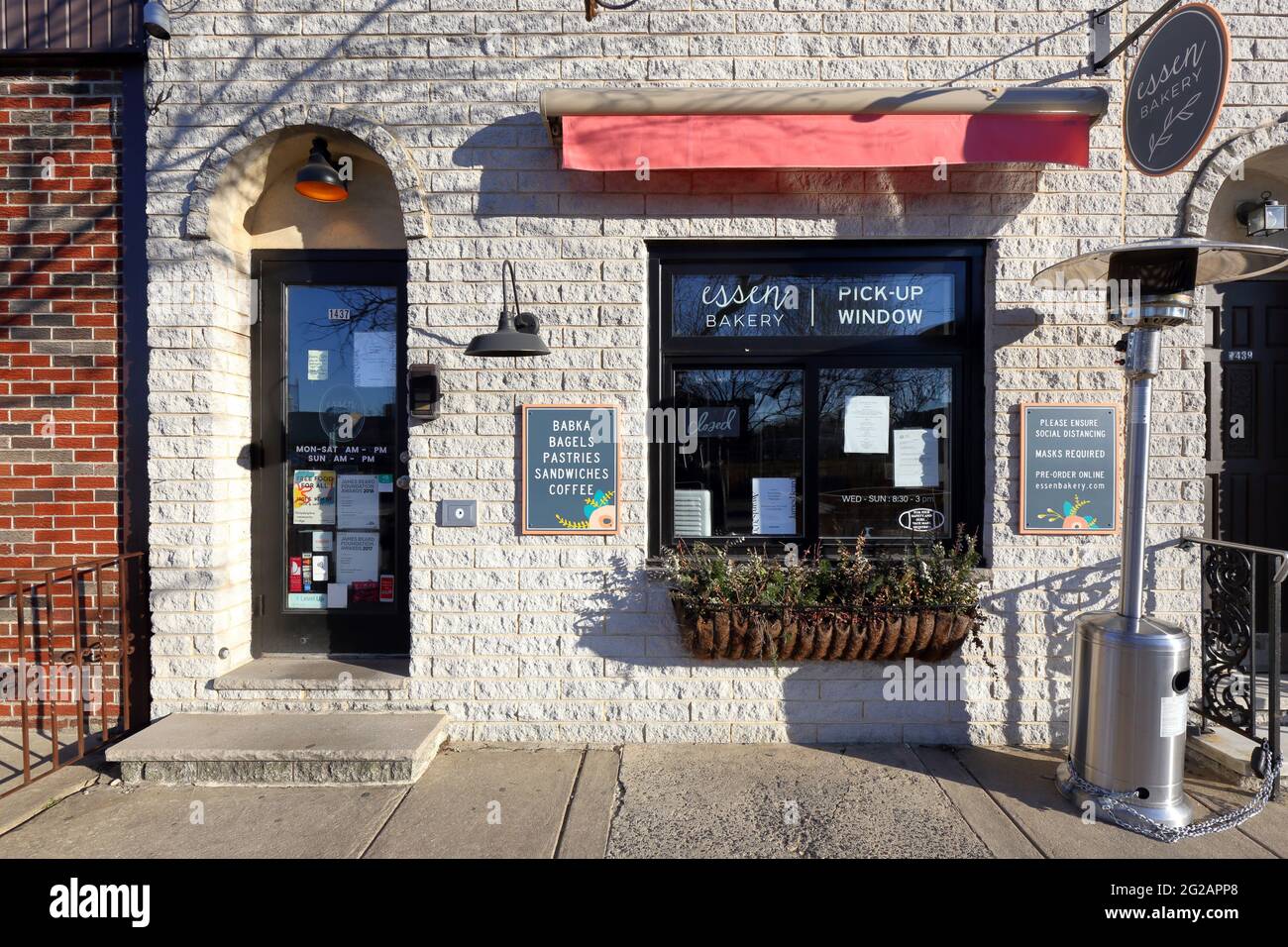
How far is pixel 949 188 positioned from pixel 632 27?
215cm

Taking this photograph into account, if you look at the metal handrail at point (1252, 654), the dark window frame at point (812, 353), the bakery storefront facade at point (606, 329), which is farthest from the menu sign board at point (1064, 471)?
the metal handrail at point (1252, 654)

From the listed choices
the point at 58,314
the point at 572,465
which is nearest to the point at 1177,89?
the point at 572,465

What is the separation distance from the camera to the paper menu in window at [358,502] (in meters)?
4.63

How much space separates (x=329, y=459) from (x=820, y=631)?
3360 mm

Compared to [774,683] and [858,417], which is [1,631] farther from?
[858,417]

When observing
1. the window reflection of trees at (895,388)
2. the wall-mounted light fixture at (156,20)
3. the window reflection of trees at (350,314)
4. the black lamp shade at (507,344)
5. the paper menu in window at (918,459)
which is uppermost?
the wall-mounted light fixture at (156,20)

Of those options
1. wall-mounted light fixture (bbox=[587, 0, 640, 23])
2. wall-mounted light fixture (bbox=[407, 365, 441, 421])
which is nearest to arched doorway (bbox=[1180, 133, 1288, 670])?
wall-mounted light fixture (bbox=[587, 0, 640, 23])

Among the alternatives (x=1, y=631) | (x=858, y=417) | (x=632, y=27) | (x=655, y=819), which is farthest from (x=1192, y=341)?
(x=1, y=631)

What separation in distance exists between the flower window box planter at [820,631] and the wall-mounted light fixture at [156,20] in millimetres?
4556

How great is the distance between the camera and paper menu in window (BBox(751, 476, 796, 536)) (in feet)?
14.3

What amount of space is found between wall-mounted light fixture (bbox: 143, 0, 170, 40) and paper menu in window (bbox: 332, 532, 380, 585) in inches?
124

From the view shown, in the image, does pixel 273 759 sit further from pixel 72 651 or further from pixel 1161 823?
pixel 1161 823

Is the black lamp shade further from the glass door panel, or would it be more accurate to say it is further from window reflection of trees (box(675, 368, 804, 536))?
the glass door panel

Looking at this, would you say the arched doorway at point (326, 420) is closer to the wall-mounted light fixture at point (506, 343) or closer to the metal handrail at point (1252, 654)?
the wall-mounted light fixture at point (506, 343)
